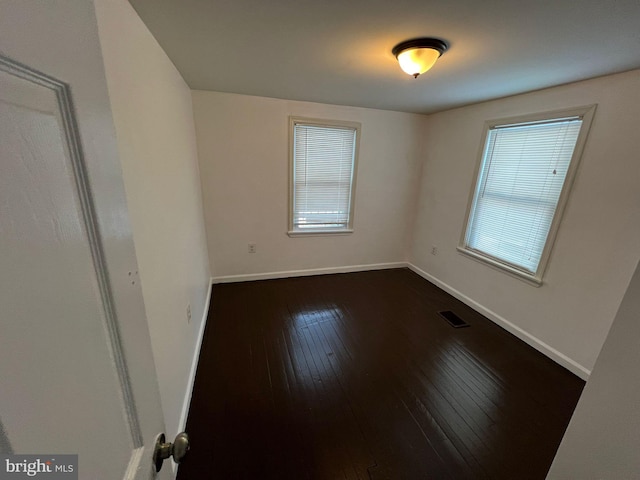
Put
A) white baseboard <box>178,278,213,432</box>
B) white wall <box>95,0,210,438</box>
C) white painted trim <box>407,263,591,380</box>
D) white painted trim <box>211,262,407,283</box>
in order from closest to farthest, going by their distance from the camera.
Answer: white wall <box>95,0,210,438</box>
white baseboard <box>178,278,213,432</box>
white painted trim <box>407,263,591,380</box>
white painted trim <box>211,262,407,283</box>

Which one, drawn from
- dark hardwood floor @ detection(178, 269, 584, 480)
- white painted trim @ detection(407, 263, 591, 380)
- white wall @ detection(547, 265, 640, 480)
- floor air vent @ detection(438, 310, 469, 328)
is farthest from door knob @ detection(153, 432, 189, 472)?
floor air vent @ detection(438, 310, 469, 328)

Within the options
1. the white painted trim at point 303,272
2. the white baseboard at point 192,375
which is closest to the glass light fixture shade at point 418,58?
the white baseboard at point 192,375

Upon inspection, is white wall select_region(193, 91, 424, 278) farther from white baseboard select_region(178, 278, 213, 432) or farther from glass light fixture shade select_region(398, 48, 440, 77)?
glass light fixture shade select_region(398, 48, 440, 77)

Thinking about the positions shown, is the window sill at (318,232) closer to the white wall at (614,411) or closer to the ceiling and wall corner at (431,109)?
the ceiling and wall corner at (431,109)

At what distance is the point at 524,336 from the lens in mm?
2393

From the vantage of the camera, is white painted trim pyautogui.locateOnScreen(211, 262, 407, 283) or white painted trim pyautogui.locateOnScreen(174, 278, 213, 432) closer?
white painted trim pyautogui.locateOnScreen(174, 278, 213, 432)

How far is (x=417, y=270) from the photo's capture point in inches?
151

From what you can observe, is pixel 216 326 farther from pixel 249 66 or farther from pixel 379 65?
pixel 379 65

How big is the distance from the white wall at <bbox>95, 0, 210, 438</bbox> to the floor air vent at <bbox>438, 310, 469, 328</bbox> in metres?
2.43

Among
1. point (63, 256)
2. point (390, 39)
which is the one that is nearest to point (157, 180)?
point (63, 256)

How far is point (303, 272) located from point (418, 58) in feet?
8.89

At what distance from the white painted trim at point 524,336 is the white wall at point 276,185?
41.7 inches

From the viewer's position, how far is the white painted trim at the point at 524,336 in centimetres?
203

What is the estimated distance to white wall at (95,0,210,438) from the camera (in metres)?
0.96
